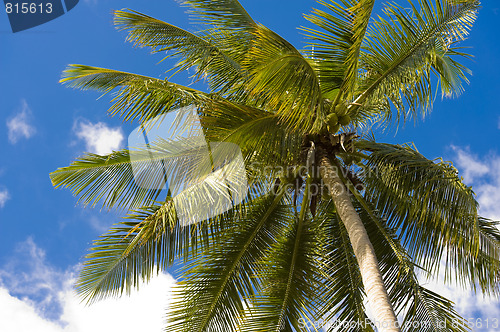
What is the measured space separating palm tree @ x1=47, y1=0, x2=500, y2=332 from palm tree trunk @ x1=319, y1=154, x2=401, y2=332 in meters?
0.03

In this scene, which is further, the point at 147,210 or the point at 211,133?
the point at 147,210

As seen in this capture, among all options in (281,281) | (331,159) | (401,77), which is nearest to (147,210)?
(281,281)

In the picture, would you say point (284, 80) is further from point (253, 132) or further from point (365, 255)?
point (365, 255)

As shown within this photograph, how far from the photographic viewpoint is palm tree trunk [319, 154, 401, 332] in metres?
5.76

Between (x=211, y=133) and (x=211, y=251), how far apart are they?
7.07 ft

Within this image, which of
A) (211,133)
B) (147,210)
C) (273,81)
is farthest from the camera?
(147,210)

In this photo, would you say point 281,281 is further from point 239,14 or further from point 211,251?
point 239,14

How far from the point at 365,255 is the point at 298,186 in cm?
195

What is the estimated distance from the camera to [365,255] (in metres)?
6.37

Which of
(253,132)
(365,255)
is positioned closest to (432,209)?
(365,255)

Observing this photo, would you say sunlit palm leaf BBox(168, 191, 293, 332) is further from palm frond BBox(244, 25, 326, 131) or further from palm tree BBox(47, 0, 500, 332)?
palm frond BBox(244, 25, 326, 131)

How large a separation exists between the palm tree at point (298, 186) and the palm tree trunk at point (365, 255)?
1.2 inches

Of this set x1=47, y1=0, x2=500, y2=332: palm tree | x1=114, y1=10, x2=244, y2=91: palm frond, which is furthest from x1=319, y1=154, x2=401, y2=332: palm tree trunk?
x1=114, y1=10, x2=244, y2=91: palm frond

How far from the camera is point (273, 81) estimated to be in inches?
249
